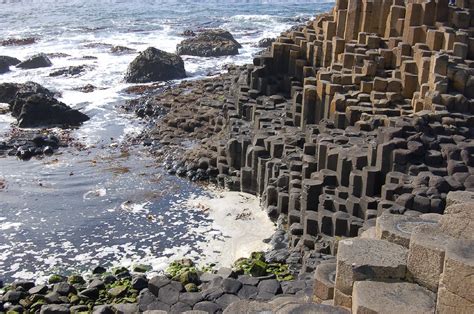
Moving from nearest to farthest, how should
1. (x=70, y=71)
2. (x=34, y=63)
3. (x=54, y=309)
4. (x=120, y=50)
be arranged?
(x=54, y=309) < (x=70, y=71) < (x=34, y=63) < (x=120, y=50)

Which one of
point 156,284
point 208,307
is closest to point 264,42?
point 156,284

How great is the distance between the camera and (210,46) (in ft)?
142

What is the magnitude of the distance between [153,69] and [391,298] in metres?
29.8

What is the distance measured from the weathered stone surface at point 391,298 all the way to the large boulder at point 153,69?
2872 cm

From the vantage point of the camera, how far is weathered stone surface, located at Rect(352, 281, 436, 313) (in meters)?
6.26

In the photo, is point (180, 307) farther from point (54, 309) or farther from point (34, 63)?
point (34, 63)

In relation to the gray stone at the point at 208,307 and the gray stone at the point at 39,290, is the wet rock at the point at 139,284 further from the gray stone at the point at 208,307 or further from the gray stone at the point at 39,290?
the gray stone at the point at 208,307

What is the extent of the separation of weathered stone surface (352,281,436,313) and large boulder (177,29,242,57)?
36.8 m

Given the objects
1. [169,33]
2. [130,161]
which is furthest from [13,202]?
[169,33]

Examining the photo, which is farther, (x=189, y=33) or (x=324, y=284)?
(x=189, y=33)

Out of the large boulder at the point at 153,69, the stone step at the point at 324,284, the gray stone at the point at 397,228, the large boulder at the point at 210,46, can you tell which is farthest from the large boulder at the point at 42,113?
the gray stone at the point at 397,228

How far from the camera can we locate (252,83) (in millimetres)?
23156

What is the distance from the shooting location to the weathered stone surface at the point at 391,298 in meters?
6.26

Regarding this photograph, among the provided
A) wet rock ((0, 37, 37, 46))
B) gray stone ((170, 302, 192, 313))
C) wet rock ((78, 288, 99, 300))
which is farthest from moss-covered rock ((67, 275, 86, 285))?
wet rock ((0, 37, 37, 46))
